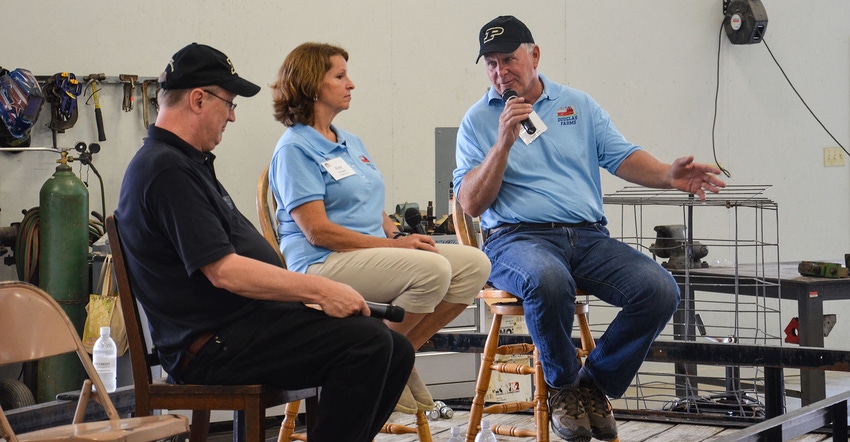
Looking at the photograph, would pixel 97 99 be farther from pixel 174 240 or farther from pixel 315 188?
pixel 174 240

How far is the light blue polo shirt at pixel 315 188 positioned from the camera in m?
2.43

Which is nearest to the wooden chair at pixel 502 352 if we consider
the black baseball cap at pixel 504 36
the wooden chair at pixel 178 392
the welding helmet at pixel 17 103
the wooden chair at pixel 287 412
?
the wooden chair at pixel 287 412

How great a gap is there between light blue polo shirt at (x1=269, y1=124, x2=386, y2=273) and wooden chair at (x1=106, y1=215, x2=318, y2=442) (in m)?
0.55

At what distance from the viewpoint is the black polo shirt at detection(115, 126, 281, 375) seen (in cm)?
183

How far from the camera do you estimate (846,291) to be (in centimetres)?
411

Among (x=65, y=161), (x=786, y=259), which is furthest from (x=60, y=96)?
(x=786, y=259)

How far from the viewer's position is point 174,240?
1837 mm

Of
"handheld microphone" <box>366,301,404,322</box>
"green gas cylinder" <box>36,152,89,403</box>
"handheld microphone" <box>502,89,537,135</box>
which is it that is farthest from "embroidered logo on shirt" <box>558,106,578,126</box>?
"green gas cylinder" <box>36,152,89,403</box>

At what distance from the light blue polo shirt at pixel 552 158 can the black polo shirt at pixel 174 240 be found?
1081 millimetres

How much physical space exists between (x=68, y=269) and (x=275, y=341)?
79.6 inches

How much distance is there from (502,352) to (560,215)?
23.0 inches

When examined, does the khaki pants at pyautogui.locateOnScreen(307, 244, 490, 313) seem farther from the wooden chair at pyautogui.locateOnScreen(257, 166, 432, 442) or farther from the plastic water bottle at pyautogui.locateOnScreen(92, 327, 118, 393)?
the plastic water bottle at pyautogui.locateOnScreen(92, 327, 118, 393)

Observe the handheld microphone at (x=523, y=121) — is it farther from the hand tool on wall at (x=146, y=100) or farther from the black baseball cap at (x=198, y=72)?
the hand tool on wall at (x=146, y=100)

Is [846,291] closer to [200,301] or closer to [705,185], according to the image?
[705,185]
